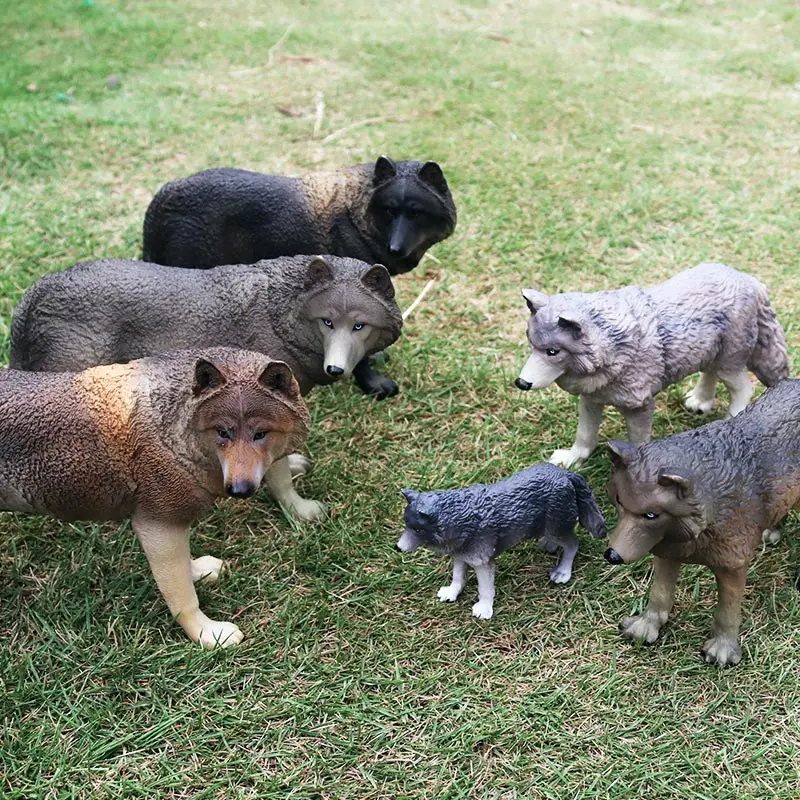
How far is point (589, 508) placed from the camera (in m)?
3.55

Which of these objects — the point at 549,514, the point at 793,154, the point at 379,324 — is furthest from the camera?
the point at 793,154

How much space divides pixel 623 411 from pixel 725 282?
800mm

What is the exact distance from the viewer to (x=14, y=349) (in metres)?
3.89

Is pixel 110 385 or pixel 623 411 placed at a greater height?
pixel 110 385

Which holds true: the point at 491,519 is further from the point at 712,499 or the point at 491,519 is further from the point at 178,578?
the point at 178,578

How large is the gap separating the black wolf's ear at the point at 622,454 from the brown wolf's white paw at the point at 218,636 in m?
1.75

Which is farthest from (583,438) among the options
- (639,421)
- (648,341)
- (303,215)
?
(303,215)

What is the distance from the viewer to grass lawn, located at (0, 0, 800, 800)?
3.07 metres

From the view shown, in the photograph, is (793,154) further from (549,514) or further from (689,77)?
(549,514)

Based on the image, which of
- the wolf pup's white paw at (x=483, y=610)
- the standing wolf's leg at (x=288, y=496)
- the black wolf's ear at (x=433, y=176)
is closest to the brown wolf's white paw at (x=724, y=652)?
the wolf pup's white paw at (x=483, y=610)

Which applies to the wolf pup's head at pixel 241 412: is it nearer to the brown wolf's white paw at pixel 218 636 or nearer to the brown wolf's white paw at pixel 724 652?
the brown wolf's white paw at pixel 218 636

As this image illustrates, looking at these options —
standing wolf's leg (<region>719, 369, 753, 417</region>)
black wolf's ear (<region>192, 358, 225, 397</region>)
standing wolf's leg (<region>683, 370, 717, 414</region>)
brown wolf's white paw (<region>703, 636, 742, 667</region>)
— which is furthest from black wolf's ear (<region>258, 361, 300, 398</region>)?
standing wolf's leg (<region>683, 370, 717, 414</region>)

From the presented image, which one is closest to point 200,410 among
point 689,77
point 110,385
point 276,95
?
point 110,385

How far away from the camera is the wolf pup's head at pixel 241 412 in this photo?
2.91m
